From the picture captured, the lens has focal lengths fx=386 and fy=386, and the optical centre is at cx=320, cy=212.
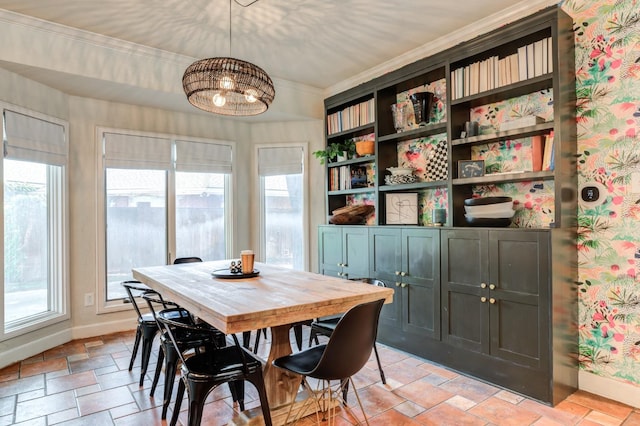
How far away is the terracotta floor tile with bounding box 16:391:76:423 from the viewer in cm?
237

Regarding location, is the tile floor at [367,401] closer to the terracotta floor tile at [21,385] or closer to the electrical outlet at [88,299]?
the terracotta floor tile at [21,385]

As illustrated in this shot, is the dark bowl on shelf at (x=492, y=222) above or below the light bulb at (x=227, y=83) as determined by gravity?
below

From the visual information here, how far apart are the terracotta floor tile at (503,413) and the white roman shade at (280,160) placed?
3.26 metres

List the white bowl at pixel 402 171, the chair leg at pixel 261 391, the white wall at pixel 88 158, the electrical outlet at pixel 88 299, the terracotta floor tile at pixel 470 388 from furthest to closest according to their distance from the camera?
the electrical outlet at pixel 88 299, the white bowl at pixel 402 171, the white wall at pixel 88 158, the terracotta floor tile at pixel 470 388, the chair leg at pixel 261 391

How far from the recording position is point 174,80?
3.79 meters

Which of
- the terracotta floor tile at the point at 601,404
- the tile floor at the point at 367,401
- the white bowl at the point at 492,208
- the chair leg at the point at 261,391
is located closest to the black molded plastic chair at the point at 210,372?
the chair leg at the point at 261,391

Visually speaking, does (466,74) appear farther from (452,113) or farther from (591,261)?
(591,261)

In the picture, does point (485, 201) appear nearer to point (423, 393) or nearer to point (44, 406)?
point (423, 393)

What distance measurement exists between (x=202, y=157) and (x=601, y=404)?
4316 mm

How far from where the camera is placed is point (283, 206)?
498cm

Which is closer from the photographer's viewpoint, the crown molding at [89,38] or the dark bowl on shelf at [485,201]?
the dark bowl on shelf at [485,201]

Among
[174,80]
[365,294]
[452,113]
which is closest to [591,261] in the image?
[452,113]

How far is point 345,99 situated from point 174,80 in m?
1.76

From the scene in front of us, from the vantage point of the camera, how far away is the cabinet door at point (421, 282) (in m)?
3.12
